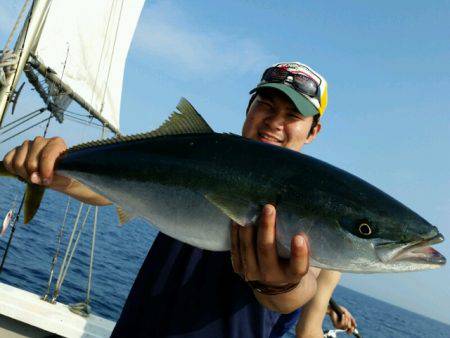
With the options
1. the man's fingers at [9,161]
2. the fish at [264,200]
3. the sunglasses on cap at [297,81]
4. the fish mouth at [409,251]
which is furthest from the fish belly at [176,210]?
the sunglasses on cap at [297,81]

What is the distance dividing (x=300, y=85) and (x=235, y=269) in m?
1.71

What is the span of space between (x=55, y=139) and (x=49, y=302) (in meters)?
4.98

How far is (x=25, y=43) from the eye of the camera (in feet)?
43.8

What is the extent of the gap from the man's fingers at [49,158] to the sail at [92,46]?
511 inches

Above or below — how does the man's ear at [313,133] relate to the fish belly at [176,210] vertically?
above

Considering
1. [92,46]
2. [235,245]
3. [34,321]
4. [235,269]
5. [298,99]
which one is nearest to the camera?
[235,245]

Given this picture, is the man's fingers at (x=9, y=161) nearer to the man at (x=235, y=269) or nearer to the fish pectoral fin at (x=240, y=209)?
the man at (x=235, y=269)

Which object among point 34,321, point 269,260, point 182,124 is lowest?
point 34,321

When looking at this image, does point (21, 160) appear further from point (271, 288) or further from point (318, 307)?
point (318, 307)

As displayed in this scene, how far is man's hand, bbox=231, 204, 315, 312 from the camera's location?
237 centimetres

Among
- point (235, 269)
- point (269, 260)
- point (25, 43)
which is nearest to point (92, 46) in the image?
point (25, 43)

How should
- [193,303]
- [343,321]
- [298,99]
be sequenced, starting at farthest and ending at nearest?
[343,321] → [298,99] → [193,303]

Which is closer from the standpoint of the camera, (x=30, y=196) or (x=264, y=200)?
(x=264, y=200)

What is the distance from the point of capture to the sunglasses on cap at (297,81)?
3.62 metres
